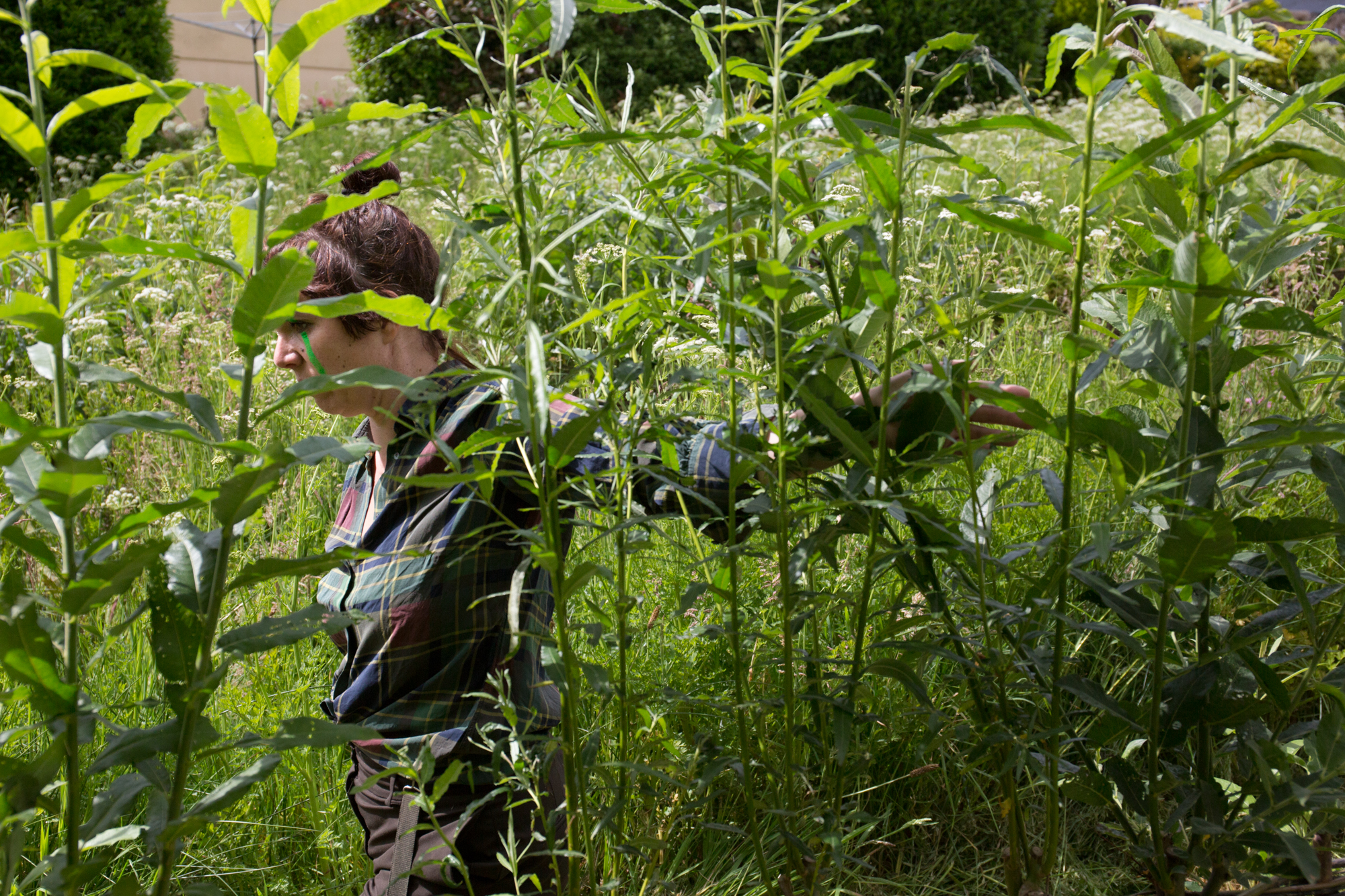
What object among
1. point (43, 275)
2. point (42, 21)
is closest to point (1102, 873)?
point (43, 275)

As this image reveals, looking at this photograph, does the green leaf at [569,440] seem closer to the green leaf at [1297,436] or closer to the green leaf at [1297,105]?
the green leaf at [1297,436]

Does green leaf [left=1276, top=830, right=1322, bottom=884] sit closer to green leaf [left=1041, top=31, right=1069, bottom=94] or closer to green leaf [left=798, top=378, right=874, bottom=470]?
green leaf [left=798, top=378, right=874, bottom=470]

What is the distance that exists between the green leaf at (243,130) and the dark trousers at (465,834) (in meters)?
1.20

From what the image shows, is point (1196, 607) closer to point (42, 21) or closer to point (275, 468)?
point (275, 468)

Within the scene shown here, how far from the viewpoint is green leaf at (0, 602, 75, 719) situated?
2.61 ft

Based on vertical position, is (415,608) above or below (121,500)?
above

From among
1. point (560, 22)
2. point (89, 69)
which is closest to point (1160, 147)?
point (560, 22)

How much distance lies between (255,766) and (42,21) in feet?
33.3

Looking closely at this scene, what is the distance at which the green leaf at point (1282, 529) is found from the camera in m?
1.01

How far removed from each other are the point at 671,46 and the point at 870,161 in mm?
10616

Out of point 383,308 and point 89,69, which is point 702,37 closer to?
point 383,308

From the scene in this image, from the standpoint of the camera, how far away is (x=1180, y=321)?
1015 mm

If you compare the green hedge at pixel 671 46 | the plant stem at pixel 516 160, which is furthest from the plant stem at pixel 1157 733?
the green hedge at pixel 671 46

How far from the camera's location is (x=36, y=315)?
0.79 meters
